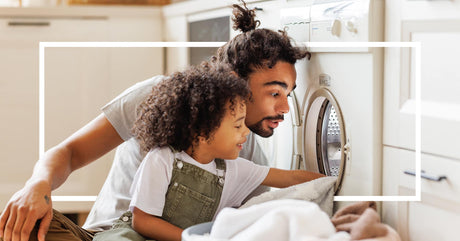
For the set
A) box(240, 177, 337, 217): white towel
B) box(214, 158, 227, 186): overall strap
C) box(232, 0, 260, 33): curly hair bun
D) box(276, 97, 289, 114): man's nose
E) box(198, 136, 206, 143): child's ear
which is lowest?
box(240, 177, 337, 217): white towel

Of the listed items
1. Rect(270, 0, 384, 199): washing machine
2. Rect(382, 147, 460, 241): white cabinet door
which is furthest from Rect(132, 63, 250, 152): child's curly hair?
Rect(382, 147, 460, 241): white cabinet door

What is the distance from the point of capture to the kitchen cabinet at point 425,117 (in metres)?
0.96

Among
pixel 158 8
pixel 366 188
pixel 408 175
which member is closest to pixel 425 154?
pixel 408 175

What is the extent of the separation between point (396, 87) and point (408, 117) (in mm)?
63

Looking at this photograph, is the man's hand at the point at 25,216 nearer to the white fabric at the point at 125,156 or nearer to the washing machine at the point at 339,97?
the white fabric at the point at 125,156

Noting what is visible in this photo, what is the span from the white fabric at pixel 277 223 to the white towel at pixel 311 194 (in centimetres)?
24

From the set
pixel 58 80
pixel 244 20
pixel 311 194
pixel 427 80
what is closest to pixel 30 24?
pixel 58 80

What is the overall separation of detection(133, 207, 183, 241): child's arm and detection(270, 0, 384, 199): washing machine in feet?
1.14

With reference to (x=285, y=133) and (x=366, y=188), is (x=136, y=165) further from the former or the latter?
(x=366, y=188)

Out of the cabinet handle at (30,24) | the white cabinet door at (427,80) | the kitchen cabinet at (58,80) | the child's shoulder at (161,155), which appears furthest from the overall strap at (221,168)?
the cabinet handle at (30,24)

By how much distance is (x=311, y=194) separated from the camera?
1.16m

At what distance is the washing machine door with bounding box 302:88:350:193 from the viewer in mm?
1351

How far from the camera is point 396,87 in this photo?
1092 millimetres

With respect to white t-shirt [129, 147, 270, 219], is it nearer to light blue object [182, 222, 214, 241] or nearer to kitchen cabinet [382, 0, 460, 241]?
light blue object [182, 222, 214, 241]
